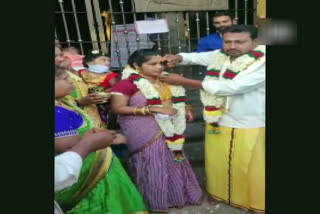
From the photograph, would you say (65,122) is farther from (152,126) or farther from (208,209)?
(208,209)

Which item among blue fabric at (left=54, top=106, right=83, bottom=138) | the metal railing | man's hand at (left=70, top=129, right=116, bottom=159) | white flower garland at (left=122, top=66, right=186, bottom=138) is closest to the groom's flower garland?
white flower garland at (left=122, top=66, right=186, bottom=138)

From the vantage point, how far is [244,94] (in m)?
1.99

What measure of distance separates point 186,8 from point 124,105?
1.14m

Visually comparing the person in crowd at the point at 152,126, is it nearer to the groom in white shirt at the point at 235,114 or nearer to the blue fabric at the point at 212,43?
the groom in white shirt at the point at 235,114

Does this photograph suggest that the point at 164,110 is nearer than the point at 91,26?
Yes

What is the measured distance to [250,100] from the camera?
2002mm

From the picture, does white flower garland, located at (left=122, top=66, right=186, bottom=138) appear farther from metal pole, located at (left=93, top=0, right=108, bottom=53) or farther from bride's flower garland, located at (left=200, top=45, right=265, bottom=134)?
metal pole, located at (left=93, top=0, right=108, bottom=53)

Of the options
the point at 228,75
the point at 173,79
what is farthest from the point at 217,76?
the point at 173,79

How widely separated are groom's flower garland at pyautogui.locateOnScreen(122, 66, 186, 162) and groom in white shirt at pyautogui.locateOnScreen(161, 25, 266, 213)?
12cm

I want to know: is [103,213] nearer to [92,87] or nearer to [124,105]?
[124,105]

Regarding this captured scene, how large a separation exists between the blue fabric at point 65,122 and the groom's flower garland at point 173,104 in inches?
26.6

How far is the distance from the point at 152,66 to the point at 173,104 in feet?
1.09

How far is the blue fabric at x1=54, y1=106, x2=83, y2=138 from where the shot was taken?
1.37 metres

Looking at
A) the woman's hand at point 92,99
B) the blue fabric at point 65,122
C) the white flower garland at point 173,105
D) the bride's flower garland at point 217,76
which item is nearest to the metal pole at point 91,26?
the white flower garland at point 173,105
